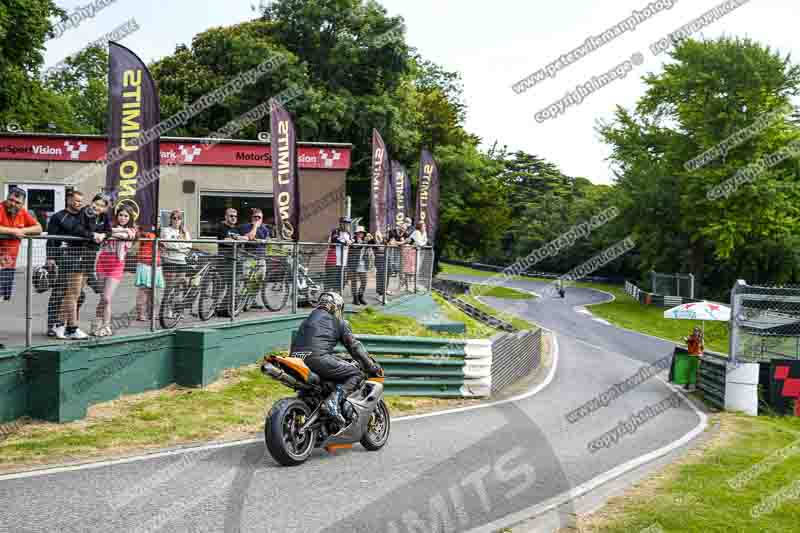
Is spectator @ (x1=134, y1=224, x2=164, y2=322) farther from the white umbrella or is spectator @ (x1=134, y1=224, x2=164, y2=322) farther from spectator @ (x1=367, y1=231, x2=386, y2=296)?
the white umbrella

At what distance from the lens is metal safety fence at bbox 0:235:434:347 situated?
876 cm

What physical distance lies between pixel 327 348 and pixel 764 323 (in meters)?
11.2

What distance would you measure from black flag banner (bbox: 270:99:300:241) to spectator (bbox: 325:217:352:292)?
862mm

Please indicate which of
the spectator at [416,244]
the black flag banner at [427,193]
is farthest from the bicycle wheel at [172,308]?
the black flag banner at [427,193]

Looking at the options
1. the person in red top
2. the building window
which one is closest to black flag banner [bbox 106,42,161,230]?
the person in red top

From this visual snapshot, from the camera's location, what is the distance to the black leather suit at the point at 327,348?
8375mm

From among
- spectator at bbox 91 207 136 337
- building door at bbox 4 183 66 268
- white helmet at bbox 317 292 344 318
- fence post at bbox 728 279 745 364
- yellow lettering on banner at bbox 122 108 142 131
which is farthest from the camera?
building door at bbox 4 183 66 268

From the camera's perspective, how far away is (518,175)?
102312 mm

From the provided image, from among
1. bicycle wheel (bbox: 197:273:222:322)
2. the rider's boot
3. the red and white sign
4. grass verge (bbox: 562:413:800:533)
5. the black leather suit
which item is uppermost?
the red and white sign

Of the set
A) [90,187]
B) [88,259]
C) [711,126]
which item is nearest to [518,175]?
[711,126]

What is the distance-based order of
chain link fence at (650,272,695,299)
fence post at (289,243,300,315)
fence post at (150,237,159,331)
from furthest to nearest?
chain link fence at (650,272,695,299) → fence post at (289,243,300,315) → fence post at (150,237,159,331)

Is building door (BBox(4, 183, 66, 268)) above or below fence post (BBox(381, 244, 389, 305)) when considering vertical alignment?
above

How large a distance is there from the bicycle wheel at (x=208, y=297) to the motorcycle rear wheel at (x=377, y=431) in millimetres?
3881

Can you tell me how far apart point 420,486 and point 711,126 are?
45401 mm
